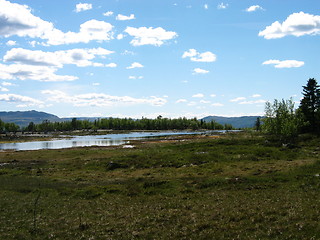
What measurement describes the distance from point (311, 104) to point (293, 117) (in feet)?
75.6

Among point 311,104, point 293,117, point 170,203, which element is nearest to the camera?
point 170,203

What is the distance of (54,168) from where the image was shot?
162 feet

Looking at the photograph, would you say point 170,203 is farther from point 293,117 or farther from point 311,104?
point 311,104

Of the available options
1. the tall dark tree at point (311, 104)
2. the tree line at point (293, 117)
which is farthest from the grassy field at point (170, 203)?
the tall dark tree at point (311, 104)

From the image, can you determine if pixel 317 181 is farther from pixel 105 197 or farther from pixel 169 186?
pixel 105 197

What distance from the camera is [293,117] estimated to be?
7400 cm

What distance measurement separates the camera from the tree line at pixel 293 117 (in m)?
69.1

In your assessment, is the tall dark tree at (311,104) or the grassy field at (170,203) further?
the tall dark tree at (311,104)

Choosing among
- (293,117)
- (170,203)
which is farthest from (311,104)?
(170,203)

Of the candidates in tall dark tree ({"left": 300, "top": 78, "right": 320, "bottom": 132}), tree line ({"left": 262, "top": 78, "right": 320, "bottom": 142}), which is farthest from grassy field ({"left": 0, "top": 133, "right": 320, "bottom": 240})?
tall dark tree ({"left": 300, "top": 78, "right": 320, "bottom": 132})

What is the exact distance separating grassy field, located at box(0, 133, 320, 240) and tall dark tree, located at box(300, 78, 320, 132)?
49.9 metres

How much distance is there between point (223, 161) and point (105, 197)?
81.3ft

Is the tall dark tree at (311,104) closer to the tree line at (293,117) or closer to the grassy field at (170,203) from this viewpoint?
the tree line at (293,117)

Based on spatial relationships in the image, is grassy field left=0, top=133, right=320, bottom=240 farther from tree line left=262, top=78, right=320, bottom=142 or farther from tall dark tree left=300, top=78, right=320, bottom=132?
tall dark tree left=300, top=78, right=320, bottom=132
